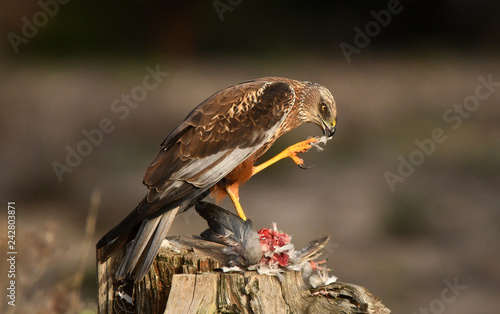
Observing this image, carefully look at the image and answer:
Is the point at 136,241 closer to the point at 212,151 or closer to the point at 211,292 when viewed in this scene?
the point at 211,292

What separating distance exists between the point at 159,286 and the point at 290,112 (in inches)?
52.6

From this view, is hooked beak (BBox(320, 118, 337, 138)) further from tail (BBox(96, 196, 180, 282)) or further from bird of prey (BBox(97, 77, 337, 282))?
tail (BBox(96, 196, 180, 282))

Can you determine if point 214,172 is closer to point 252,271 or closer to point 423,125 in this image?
point 252,271

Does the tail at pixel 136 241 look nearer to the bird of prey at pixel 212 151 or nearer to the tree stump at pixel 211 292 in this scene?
the bird of prey at pixel 212 151

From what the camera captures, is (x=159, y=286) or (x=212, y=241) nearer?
(x=159, y=286)

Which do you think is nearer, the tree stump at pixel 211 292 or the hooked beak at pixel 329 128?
the tree stump at pixel 211 292

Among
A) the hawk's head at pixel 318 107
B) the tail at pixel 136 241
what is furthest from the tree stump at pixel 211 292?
the hawk's head at pixel 318 107

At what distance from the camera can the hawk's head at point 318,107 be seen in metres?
4.05

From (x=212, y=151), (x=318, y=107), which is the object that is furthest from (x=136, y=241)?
(x=318, y=107)

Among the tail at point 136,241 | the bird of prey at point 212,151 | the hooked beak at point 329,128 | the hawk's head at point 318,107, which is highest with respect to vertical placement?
the hawk's head at point 318,107

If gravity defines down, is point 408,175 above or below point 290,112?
above

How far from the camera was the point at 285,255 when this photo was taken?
130 inches

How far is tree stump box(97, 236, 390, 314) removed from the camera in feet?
9.96

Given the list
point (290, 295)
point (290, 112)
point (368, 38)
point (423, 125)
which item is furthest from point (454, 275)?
point (290, 295)
